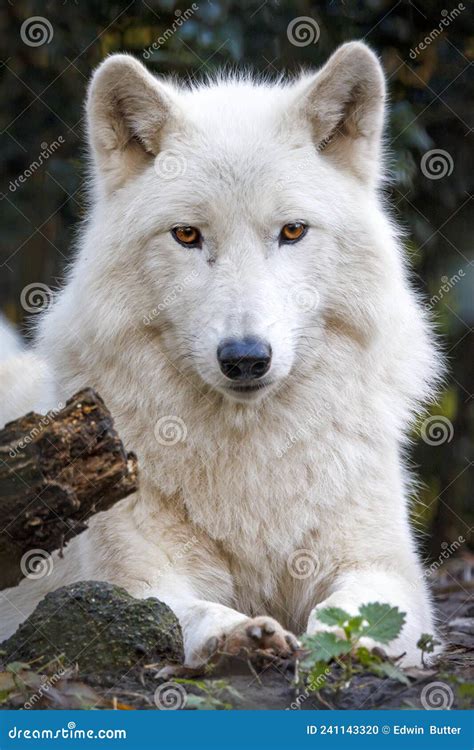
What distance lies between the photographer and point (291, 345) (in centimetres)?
414

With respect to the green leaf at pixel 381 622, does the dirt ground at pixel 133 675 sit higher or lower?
lower

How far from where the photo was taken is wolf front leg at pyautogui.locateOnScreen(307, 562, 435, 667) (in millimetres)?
3982

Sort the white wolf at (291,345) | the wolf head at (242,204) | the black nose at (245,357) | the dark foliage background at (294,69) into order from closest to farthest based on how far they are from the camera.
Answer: the black nose at (245,357)
the wolf head at (242,204)
the white wolf at (291,345)
the dark foliage background at (294,69)

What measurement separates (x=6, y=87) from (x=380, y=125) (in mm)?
4124

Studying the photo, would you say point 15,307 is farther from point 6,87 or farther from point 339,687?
point 339,687

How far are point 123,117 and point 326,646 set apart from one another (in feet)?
7.72

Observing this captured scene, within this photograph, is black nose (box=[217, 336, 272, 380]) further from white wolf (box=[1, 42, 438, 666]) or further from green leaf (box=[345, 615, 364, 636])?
green leaf (box=[345, 615, 364, 636])

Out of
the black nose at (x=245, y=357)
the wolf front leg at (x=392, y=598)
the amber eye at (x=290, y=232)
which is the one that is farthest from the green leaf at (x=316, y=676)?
the amber eye at (x=290, y=232)

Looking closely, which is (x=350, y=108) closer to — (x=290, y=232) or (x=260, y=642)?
(x=290, y=232)

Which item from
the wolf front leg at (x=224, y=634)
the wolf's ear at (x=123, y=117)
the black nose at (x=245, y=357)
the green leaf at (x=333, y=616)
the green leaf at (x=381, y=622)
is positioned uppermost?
the wolf's ear at (x=123, y=117)

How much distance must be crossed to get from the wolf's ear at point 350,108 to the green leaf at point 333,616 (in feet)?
6.44

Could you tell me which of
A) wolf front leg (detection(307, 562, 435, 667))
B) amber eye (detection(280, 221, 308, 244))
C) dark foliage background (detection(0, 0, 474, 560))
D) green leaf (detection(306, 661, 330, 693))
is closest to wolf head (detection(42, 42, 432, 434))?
amber eye (detection(280, 221, 308, 244))

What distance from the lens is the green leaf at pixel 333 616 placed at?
3418mm

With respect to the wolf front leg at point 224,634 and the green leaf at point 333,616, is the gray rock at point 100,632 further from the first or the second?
the green leaf at point 333,616
